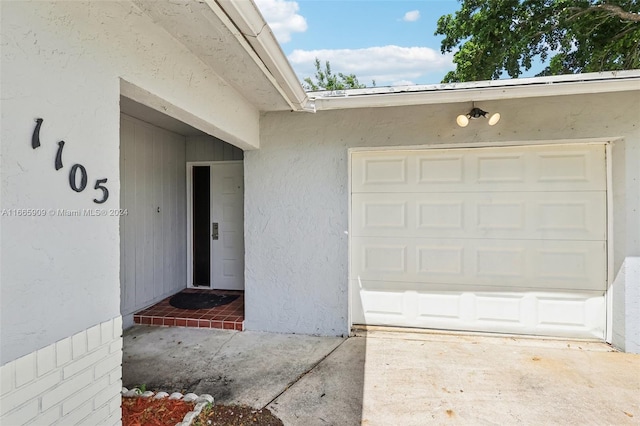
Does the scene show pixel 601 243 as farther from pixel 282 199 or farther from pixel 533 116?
pixel 282 199

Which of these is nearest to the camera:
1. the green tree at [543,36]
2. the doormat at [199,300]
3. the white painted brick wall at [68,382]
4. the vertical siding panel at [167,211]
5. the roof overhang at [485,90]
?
the white painted brick wall at [68,382]

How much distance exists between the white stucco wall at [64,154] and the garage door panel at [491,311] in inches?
136

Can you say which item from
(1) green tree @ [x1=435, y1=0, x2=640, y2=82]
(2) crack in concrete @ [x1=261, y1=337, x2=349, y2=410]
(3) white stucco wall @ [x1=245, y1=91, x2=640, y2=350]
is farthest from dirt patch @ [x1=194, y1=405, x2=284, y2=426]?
(1) green tree @ [x1=435, y1=0, x2=640, y2=82]

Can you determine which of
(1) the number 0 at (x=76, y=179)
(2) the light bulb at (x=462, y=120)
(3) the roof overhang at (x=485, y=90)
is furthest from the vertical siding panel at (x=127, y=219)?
(2) the light bulb at (x=462, y=120)

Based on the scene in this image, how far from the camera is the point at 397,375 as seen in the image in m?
3.39

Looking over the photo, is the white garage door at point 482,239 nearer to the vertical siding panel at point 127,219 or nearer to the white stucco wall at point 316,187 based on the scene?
the white stucco wall at point 316,187

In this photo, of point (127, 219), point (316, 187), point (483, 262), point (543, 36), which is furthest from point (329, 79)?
point (483, 262)

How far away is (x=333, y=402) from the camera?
2.94 m

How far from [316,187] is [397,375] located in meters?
2.42

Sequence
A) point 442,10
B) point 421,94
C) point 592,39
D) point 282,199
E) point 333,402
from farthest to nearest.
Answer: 1. point 442,10
2. point 592,39
3. point 282,199
4. point 421,94
5. point 333,402

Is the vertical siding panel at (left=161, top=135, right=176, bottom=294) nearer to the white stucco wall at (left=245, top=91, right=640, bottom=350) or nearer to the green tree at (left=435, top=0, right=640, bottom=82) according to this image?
the white stucco wall at (left=245, top=91, right=640, bottom=350)

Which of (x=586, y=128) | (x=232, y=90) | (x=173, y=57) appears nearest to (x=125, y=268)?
(x=232, y=90)

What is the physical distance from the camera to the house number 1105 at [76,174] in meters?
1.53

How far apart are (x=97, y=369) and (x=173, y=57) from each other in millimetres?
2200
